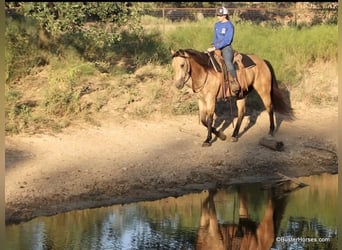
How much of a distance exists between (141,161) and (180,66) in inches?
68.4

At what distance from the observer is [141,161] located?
39.5 feet

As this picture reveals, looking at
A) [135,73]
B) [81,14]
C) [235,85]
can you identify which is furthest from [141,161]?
[135,73]

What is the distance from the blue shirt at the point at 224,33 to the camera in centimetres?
1264

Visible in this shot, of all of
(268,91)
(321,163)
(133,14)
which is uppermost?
(133,14)

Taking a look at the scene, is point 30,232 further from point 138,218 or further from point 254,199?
point 254,199

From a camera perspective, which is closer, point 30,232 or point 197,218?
point 30,232

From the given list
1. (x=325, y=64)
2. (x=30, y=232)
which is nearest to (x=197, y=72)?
(x=30, y=232)

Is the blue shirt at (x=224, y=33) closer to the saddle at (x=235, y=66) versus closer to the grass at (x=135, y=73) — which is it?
the saddle at (x=235, y=66)

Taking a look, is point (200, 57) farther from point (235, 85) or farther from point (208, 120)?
point (208, 120)

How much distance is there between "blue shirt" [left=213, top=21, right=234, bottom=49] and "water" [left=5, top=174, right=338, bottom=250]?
290 centimetres

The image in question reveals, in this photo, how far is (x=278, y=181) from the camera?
11719mm

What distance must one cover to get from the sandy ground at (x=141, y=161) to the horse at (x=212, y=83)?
0.44 metres

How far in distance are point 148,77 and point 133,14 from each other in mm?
2312

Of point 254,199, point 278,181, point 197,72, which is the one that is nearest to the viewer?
point 254,199
